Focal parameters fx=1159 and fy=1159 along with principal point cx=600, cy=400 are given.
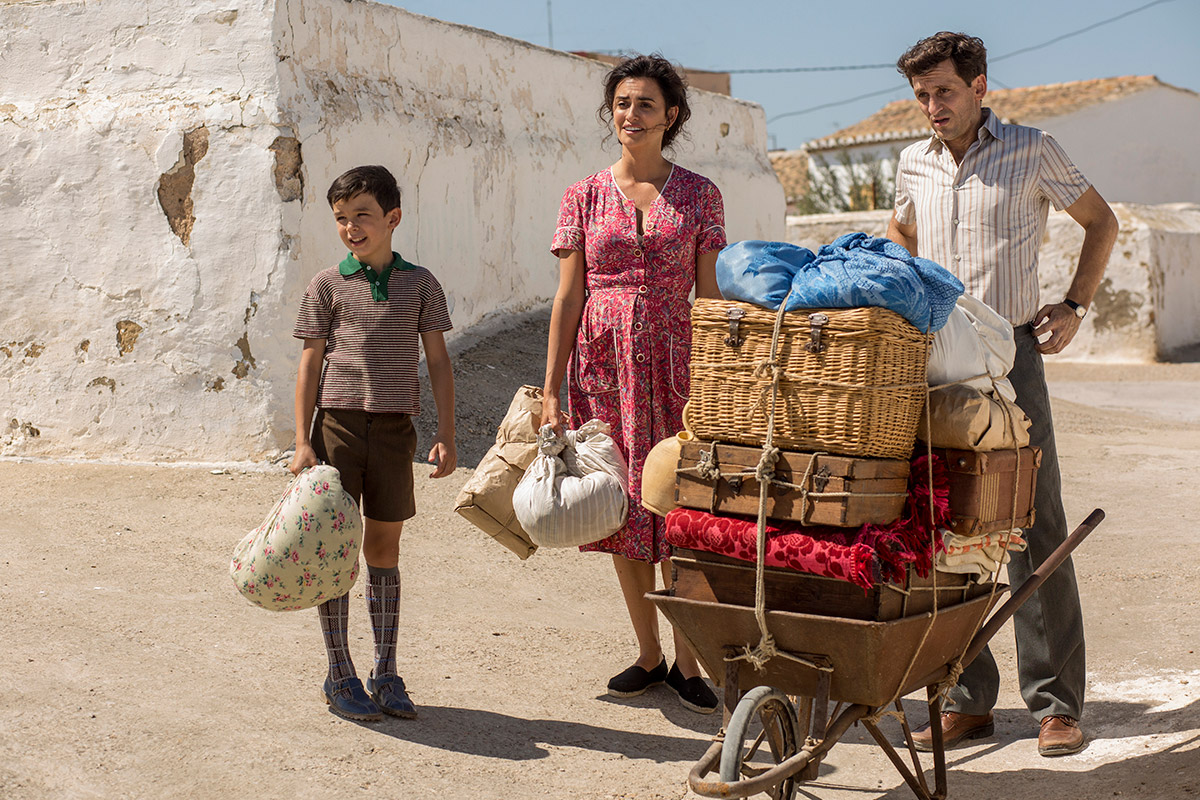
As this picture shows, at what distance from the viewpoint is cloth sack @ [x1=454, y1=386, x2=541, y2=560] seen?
3582 mm

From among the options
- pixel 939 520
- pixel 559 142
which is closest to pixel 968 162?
pixel 939 520

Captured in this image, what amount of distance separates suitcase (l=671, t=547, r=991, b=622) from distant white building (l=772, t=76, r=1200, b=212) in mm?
25914

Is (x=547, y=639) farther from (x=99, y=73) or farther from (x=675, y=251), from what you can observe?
(x=99, y=73)

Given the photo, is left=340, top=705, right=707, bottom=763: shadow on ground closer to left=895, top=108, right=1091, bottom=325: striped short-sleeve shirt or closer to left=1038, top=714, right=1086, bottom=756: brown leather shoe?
left=1038, top=714, right=1086, bottom=756: brown leather shoe

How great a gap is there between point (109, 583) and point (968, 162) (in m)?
3.69

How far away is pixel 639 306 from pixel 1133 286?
50.0 ft

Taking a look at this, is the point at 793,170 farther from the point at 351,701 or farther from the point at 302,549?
the point at 302,549

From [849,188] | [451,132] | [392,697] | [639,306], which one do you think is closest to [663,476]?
[639,306]

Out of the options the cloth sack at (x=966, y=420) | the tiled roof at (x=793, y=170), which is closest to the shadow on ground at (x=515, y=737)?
the cloth sack at (x=966, y=420)

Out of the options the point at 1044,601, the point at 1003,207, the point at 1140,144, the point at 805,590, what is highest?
the point at 1140,144

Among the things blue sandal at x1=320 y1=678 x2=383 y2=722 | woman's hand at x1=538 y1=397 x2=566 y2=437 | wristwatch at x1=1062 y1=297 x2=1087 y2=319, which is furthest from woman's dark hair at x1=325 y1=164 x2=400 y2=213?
wristwatch at x1=1062 y1=297 x2=1087 y2=319

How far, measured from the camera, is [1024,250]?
11.3 ft

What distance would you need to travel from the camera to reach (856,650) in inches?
104

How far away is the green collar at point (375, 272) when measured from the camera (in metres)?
3.59
